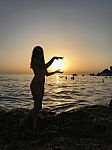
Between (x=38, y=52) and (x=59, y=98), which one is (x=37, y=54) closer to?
(x=38, y=52)

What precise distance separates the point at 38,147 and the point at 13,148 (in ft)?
1.86

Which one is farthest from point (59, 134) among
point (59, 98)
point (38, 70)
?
point (59, 98)

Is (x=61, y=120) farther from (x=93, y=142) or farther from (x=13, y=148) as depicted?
(x=13, y=148)

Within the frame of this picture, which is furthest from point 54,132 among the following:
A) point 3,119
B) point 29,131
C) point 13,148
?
point 3,119

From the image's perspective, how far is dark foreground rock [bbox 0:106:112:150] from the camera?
6402 millimetres

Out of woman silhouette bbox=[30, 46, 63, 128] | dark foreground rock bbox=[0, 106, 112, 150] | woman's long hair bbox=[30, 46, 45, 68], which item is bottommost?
dark foreground rock bbox=[0, 106, 112, 150]

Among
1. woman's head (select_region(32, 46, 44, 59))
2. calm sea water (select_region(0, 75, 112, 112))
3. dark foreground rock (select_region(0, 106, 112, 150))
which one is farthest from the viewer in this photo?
calm sea water (select_region(0, 75, 112, 112))

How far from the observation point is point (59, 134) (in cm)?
763

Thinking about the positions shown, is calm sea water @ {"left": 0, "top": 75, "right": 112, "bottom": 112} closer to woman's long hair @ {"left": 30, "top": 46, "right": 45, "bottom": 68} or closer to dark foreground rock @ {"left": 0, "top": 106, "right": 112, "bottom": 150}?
dark foreground rock @ {"left": 0, "top": 106, "right": 112, "bottom": 150}

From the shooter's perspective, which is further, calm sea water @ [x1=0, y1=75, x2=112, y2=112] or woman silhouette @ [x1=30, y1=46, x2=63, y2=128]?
calm sea water @ [x1=0, y1=75, x2=112, y2=112]

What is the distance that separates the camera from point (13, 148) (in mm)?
6234

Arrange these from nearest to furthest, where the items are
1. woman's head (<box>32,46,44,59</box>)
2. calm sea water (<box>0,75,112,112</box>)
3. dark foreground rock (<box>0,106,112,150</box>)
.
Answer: dark foreground rock (<box>0,106,112,150</box>) < woman's head (<box>32,46,44,59</box>) < calm sea water (<box>0,75,112,112</box>)

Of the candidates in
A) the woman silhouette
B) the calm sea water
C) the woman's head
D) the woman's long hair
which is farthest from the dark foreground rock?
the calm sea water

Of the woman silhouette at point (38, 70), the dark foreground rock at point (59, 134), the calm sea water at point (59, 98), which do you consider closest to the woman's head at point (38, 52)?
the woman silhouette at point (38, 70)
